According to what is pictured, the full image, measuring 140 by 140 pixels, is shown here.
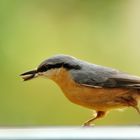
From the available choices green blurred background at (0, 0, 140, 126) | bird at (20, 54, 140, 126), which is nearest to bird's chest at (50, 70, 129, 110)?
bird at (20, 54, 140, 126)

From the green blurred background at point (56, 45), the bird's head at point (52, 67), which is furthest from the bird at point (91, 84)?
the green blurred background at point (56, 45)

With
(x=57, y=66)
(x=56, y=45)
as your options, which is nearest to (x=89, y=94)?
(x=57, y=66)

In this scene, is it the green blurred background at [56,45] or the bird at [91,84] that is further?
the green blurred background at [56,45]

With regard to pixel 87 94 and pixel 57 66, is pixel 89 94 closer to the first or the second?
pixel 87 94

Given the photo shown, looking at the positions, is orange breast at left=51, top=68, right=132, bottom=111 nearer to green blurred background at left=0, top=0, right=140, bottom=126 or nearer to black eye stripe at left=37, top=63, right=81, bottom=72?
black eye stripe at left=37, top=63, right=81, bottom=72

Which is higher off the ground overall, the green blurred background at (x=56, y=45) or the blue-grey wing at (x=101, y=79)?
the green blurred background at (x=56, y=45)

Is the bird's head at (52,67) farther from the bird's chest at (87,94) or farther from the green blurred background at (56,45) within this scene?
the green blurred background at (56,45)

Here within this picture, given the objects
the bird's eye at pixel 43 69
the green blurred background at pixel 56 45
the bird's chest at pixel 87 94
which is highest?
the green blurred background at pixel 56 45

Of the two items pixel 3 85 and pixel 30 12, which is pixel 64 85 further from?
pixel 30 12

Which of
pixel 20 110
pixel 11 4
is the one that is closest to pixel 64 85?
pixel 20 110
